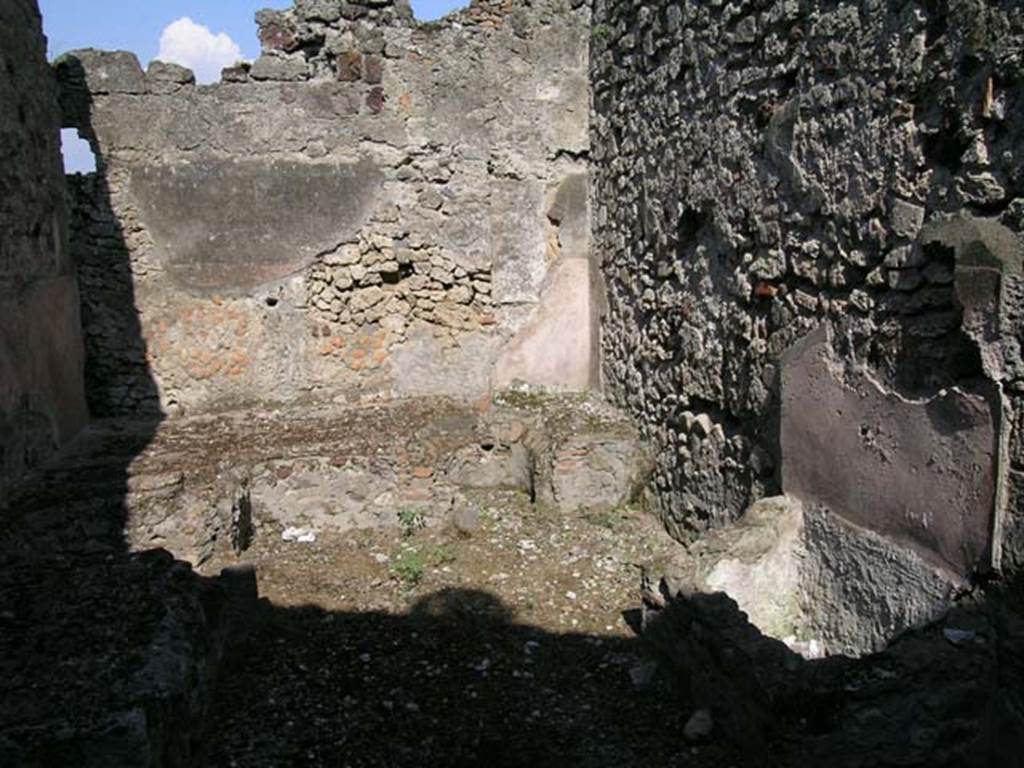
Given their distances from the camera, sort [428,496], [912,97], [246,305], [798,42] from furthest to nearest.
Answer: [246,305]
[428,496]
[798,42]
[912,97]

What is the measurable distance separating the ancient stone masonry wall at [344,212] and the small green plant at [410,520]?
122 cm

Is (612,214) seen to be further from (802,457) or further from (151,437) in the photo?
(151,437)

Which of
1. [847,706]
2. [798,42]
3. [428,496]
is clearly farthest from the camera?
[428,496]

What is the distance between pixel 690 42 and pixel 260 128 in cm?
268

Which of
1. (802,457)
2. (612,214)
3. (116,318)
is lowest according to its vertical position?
(802,457)

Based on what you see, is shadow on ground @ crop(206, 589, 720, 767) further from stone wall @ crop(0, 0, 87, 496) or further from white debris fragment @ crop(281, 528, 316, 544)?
stone wall @ crop(0, 0, 87, 496)

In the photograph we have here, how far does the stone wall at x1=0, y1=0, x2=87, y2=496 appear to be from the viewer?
13.6 feet

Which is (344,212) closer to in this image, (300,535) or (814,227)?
(300,535)

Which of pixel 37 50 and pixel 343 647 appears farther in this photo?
pixel 37 50

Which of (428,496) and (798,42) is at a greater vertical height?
(798,42)

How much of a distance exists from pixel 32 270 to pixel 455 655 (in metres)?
3.01

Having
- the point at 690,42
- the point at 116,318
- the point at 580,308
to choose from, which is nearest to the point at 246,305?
the point at 116,318

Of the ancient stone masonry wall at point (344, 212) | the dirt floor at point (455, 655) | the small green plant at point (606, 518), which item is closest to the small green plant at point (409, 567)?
the dirt floor at point (455, 655)

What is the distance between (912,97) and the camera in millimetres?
2686
